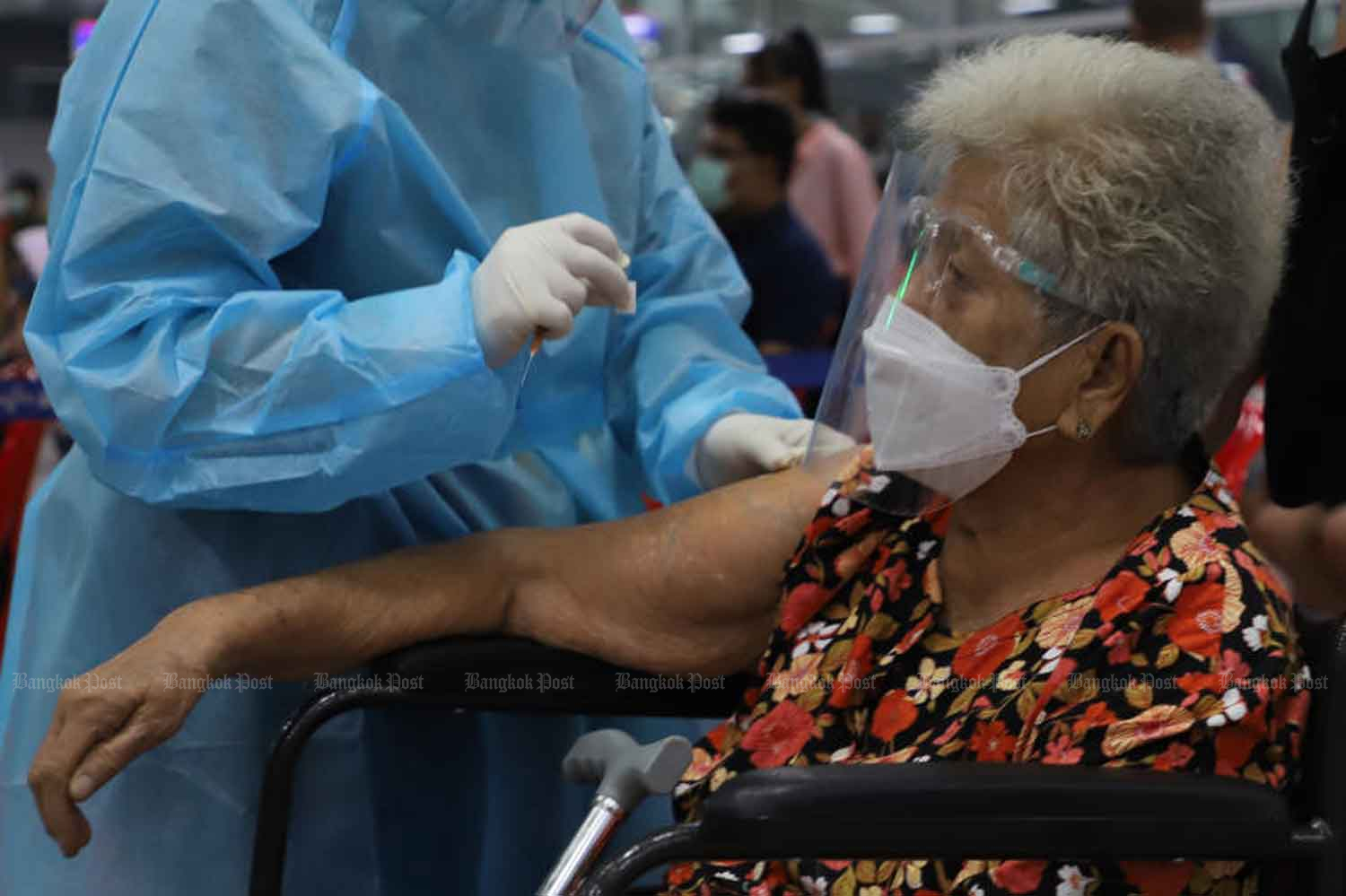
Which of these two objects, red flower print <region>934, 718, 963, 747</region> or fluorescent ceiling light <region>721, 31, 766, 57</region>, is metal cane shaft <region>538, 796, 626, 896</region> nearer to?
red flower print <region>934, 718, 963, 747</region>

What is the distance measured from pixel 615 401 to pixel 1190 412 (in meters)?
0.64

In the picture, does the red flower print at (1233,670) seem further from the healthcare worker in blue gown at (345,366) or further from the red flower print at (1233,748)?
the healthcare worker in blue gown at (345,366)

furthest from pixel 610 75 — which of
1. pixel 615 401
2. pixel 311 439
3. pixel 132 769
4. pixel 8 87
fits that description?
pixel 8 87

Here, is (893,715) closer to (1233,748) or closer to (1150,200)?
(1233,748)

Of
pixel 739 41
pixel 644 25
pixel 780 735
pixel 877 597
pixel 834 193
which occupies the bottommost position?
pixel 739 41

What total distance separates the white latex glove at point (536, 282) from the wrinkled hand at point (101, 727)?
1.26ft

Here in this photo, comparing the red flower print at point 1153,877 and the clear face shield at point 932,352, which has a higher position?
the clear face shield at point 932,352

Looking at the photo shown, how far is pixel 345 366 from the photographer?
147 centimetres

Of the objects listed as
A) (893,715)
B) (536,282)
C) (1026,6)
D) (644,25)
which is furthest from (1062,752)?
(644,25)

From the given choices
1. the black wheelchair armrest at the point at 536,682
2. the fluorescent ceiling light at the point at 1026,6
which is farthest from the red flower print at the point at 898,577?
the fluorescent ceiling light at the point at 1026,6

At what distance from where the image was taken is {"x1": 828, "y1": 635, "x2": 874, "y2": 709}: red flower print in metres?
1.61

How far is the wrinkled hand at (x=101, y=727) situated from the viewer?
148 cm

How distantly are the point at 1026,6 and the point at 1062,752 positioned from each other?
7.27 metres

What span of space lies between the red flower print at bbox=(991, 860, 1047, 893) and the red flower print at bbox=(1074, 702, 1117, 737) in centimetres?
10
